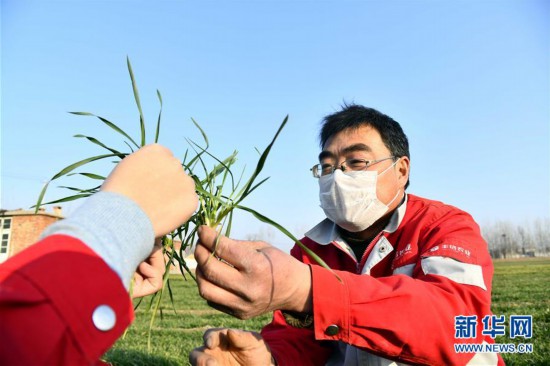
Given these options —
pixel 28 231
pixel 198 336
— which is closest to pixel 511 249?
pixel 28 231

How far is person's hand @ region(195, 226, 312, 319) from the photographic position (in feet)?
5.40

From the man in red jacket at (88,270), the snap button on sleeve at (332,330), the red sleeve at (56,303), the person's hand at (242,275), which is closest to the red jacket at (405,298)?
the snap button on sleeve at (332,330)

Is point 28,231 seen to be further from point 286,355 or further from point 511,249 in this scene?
point 511,249

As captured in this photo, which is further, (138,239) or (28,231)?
(28,231)

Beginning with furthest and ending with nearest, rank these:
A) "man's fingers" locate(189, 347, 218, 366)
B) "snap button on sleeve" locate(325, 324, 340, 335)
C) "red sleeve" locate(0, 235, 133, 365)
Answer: "man's fingers" locate(189, 347, 218, 366) → "snap button on sleeve" locate(325, 324, 340, 335) → "red sleeve" locate(0, 235, 133, 365)

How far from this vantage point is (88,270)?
3.34 feet

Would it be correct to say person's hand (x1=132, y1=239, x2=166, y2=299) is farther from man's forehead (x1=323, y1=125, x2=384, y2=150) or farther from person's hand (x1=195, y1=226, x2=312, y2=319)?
man's forehead (x1=323, y1=125, x2=384, y2=150)

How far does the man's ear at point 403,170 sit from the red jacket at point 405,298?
1.82 ft

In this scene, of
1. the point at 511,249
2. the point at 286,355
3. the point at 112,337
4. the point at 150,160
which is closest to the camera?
the point at 112,337

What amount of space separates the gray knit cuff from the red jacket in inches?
34.5

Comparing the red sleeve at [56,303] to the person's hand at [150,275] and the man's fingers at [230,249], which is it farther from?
the person's hand at [150,275]

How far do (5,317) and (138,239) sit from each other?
0.34 meters

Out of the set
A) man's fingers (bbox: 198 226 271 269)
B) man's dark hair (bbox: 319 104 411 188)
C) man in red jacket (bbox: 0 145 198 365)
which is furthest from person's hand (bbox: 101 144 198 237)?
man's dark hair (bbox: 319 104 411 188)

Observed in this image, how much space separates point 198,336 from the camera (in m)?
7.39
